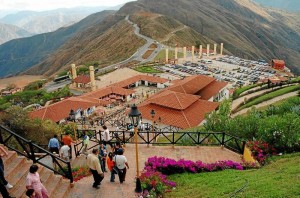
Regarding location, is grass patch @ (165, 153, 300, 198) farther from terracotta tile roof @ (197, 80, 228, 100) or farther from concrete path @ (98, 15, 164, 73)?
concrete path @ (98, 15, 164, 73)

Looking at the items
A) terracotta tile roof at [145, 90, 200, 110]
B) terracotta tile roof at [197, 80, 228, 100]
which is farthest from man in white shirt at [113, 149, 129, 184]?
terracotta tile roof at [197, 80, 228, 100]

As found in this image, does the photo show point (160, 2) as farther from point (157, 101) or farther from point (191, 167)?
point (191, 167)

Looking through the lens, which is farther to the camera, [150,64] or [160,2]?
[160,2]

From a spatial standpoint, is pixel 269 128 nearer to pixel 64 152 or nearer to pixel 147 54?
pixel 64 152

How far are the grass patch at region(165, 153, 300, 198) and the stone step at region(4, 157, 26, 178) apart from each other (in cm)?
492

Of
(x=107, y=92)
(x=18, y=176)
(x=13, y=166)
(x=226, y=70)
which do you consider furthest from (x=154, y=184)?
(x=226, y=70)

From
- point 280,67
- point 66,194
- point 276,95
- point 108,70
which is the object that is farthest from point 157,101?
point 280,67

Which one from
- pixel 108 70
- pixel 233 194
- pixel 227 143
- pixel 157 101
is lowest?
pixel 108 70

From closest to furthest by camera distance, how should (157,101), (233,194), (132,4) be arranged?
(233,194) → (157,101) → (132,4)

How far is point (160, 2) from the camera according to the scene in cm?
18812

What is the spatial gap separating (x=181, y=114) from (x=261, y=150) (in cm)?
1691

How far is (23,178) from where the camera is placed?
9180 millimetres

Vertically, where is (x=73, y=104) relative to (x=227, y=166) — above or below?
below

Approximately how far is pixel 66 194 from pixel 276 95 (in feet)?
91.4
